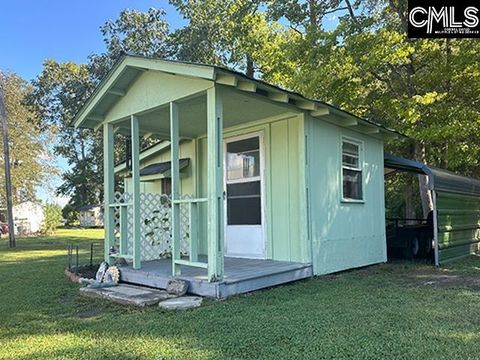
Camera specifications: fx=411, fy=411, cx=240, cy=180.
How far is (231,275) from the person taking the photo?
5.39 meters

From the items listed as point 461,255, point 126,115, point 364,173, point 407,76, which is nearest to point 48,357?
point 126,115

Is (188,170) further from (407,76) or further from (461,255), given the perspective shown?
(407,76)

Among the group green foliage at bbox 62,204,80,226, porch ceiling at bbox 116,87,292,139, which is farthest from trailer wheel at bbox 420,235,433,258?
green foliage at bbox 62,204,80,226

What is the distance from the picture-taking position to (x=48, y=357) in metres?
3.25

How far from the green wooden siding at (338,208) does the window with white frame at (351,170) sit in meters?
0.13

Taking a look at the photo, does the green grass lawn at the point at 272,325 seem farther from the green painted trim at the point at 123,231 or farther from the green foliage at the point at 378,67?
the green foliage at the point at 378,67

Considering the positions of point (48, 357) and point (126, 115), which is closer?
point (48, 357)

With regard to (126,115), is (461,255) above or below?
below

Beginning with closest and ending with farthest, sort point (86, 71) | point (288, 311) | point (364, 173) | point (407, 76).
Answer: point (288, 311)
point (364, 173)
point (407, 76)
point (86, 71)

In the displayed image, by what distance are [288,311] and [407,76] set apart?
10.3 meters

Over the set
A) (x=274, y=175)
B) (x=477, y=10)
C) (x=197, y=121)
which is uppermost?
(x=477, y=10)
